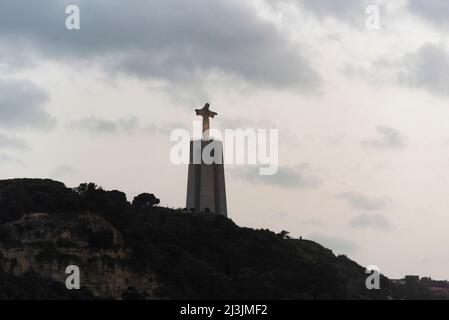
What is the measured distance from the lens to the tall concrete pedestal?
114 meters

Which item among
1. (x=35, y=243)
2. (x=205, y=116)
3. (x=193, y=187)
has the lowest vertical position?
(x=35, y=243)

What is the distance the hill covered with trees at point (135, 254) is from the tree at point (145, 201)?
21cm

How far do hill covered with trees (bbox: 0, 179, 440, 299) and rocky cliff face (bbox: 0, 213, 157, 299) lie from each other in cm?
9

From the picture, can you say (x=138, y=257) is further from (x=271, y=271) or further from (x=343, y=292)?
(x=343, y=292)

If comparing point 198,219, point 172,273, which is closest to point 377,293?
point 198,219

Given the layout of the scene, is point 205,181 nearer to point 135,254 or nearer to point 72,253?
point 135,254

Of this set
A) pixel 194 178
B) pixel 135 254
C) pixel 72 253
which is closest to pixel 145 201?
pixel 194 178

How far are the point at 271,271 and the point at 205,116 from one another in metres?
21.7

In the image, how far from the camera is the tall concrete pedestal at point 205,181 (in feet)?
375

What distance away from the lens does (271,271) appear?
10475cm

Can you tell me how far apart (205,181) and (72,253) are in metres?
28.7

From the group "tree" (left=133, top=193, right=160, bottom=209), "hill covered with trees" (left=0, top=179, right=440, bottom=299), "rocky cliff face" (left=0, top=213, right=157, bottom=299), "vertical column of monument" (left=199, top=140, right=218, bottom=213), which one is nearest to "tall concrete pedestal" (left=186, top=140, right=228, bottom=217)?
"vertical column of monument" (left=199, top=140, right=218, bottom=213)
